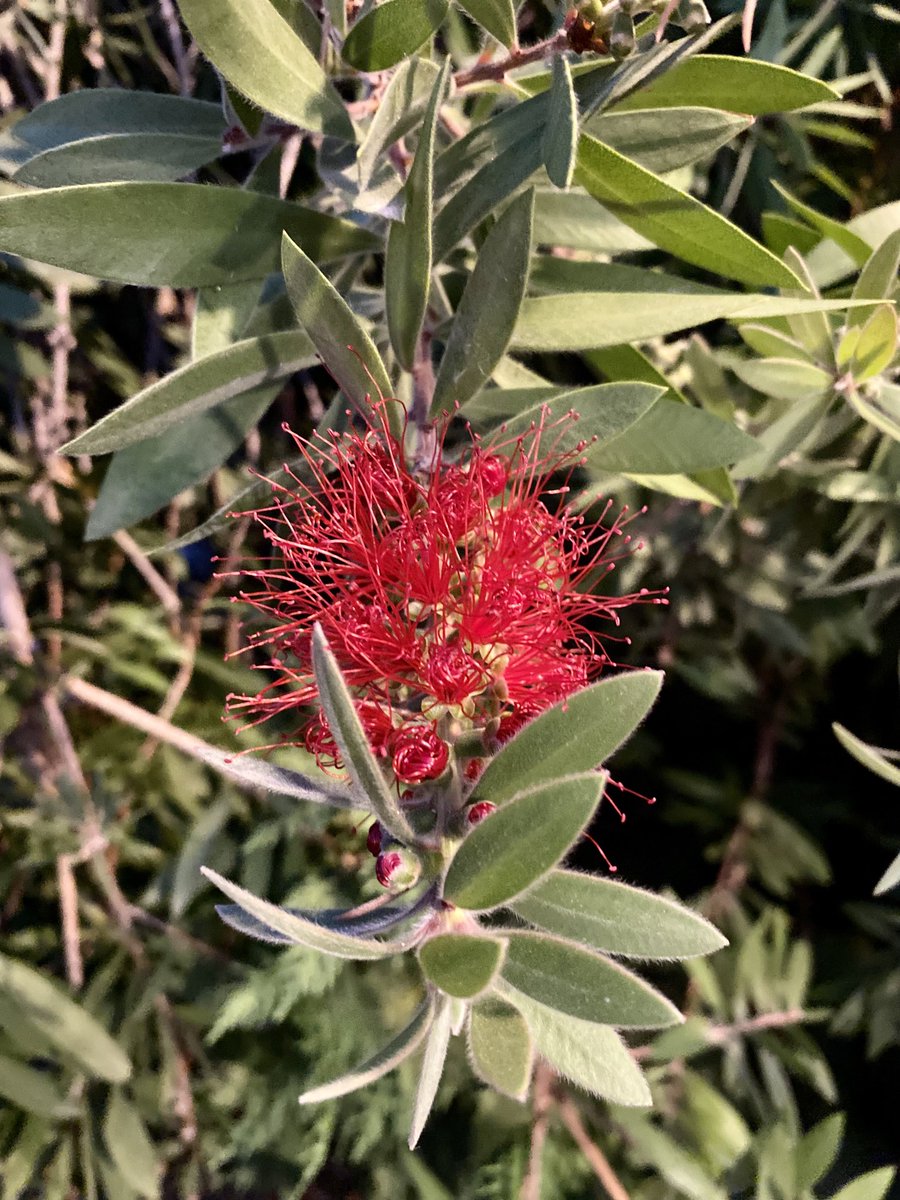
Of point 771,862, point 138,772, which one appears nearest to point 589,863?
point 771,862

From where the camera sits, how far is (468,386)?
51 centimetres

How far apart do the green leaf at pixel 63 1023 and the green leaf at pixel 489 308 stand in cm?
78

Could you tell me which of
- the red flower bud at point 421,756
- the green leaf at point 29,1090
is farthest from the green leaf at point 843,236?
the green leaf at point 29,1090

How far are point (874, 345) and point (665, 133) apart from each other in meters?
0.25

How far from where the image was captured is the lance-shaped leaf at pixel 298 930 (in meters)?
0.33

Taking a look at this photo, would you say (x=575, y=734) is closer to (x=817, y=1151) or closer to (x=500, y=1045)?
(x=500, y=1045)

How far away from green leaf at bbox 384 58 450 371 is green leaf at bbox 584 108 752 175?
0.11m

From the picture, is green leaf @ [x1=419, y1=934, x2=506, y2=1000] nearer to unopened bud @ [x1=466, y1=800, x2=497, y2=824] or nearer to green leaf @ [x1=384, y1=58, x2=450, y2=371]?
unopened bud @ [x1=466, y1=800, x2=497, y2=824]

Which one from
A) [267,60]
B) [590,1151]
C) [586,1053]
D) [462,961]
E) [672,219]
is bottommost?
[590,1151]

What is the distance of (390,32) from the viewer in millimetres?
470

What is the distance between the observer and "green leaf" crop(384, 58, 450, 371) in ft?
1.34

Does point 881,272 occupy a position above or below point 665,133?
below

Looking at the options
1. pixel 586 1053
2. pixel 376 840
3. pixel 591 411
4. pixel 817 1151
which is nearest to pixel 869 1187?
pixel 817 1151

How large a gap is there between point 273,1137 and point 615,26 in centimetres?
110
